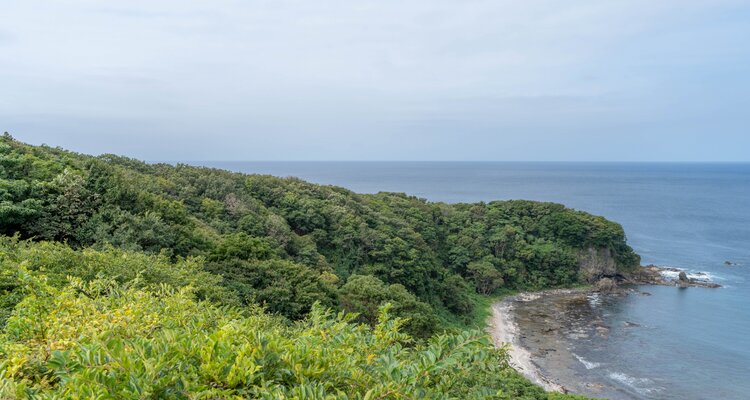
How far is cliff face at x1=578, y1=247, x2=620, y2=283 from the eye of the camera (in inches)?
2077

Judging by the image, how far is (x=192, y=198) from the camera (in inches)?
1232

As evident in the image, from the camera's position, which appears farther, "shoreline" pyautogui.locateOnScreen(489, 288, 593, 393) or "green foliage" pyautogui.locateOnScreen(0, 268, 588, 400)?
"shoreline" pyautogui.locateOnScreen(489, 288, 593, 393)

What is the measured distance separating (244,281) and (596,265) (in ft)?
158

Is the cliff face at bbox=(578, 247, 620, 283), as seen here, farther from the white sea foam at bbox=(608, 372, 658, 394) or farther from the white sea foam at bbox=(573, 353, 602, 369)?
the white sea foam at bbox=(608, 372, 658, 394)

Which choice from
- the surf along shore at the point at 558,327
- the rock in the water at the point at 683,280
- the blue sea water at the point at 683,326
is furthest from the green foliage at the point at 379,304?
the rock in the water at the point at 683,280

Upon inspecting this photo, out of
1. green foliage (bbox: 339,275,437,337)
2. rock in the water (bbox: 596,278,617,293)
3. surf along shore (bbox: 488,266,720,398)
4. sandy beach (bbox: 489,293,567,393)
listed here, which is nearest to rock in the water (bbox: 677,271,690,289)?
surf along shore (bbox: 488,266,720,398)

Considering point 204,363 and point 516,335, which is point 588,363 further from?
point 204,363

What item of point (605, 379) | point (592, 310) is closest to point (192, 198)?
point (605, 379)

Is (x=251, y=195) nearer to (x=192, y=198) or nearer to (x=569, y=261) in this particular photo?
(x=192, y=198)

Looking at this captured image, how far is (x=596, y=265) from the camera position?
2094 inches

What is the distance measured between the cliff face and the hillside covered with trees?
32.6 inches

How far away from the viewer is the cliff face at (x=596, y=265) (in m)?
52.8

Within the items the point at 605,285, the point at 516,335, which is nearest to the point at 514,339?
the point at 516,335

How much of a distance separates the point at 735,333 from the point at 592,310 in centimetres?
1119
